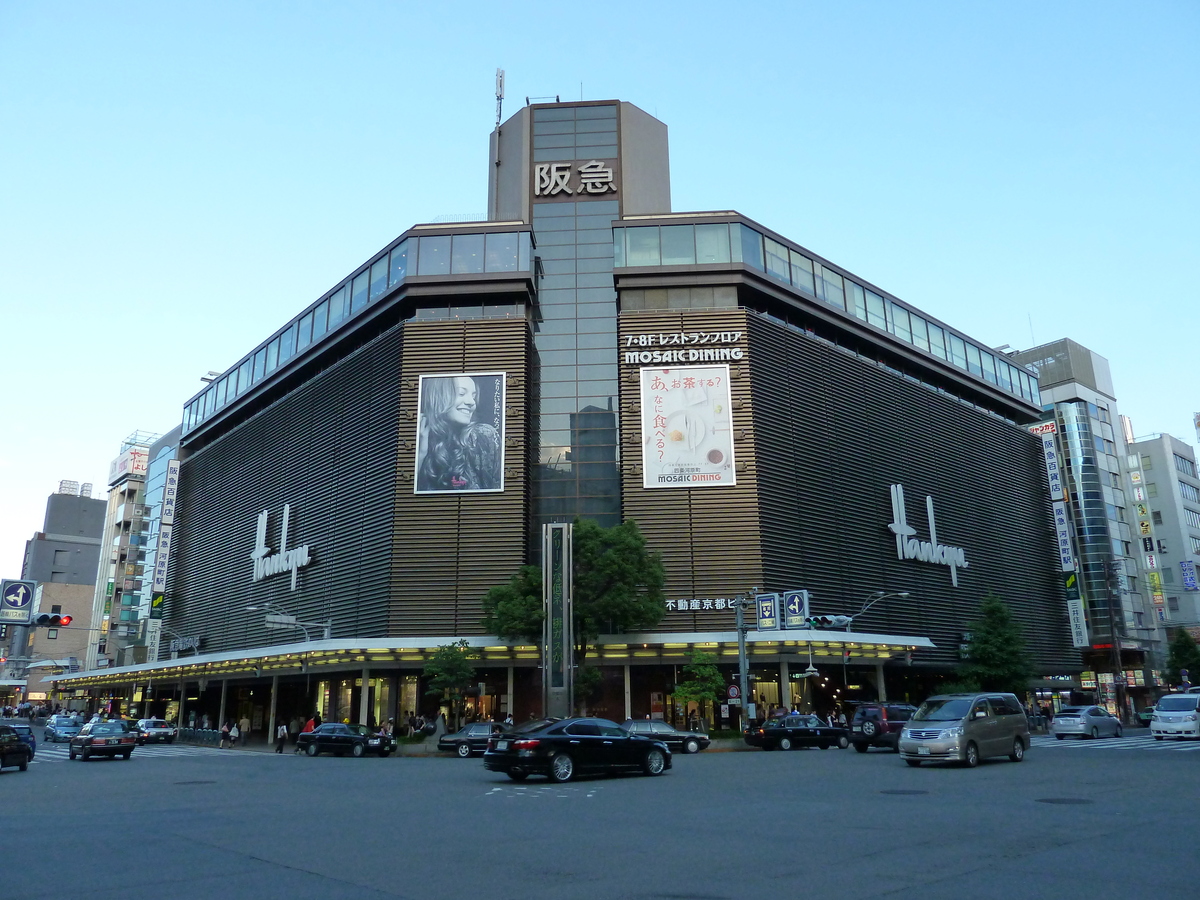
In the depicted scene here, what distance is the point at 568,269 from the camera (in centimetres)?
5669

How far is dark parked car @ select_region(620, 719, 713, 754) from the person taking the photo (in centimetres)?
3438

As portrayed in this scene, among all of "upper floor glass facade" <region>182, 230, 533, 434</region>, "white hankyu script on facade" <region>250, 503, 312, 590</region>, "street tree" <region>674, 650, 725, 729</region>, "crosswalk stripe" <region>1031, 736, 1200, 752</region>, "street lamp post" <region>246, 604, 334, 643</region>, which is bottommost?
"crosswalk stripe" <region>1031, 736, 1200, 752</region>

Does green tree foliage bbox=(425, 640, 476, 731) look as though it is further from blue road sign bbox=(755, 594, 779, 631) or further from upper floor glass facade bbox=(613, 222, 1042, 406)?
upper floor glass facade bbox=(613, 222, 1042, 406)

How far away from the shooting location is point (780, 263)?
5666 cm

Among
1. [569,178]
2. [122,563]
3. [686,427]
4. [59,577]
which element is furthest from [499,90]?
[59,577]

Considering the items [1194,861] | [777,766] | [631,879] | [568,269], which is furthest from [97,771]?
[568,269]

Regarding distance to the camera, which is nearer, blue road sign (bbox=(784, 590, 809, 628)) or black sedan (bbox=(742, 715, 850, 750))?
black sedan (bbox=(742, 715, 850, 750))

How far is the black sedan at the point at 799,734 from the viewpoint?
117 feet

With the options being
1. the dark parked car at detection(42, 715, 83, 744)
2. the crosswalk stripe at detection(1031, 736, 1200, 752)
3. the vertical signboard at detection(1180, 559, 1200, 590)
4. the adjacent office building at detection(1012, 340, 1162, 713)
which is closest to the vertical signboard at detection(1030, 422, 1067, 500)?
the adjacent office building at detection(1012, 340, 1162, 713)

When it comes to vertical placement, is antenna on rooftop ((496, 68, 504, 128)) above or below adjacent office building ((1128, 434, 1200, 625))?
above

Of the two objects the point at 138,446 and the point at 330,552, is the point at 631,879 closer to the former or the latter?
the point at 330,552

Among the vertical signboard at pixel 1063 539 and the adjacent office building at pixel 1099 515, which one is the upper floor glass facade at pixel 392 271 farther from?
the adjacent office building at pixel 1099 515

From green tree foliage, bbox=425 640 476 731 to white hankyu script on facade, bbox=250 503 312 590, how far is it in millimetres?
15560

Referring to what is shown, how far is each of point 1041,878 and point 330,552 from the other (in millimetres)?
49431
